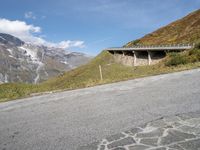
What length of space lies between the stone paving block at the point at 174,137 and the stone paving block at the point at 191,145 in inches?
7.5

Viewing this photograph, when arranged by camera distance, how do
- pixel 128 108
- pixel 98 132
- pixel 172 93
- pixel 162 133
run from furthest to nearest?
pixel 172 93
pixel 128 108
pixel 98 132
pixel 162 133

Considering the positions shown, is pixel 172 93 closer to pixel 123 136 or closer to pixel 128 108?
pixel 128 108

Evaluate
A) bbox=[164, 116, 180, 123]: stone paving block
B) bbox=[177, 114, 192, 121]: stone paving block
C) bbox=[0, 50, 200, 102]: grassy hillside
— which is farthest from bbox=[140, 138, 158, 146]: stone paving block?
bbox=[0, 50, 200, 102]: grassy hillside

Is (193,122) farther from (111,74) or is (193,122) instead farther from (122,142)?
(111,74)

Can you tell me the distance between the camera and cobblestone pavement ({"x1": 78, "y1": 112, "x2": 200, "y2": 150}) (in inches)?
173

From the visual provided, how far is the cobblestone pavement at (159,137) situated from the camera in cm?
438

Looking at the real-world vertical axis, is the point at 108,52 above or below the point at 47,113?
above

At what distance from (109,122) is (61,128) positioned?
1211 mm

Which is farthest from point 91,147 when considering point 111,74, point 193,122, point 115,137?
point 111,74

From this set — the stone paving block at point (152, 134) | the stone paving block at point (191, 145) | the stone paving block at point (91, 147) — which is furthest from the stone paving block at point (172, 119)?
the stone paving block at point (91, 147)

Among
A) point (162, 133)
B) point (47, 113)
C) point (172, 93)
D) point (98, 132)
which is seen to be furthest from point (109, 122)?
point (172, 93)

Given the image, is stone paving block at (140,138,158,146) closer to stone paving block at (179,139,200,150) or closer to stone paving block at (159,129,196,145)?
stone paving block at (159,129,196,145)

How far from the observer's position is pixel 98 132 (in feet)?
17.7

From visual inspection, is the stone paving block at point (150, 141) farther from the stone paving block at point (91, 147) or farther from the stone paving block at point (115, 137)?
the stone paving block at point (91, 147)
